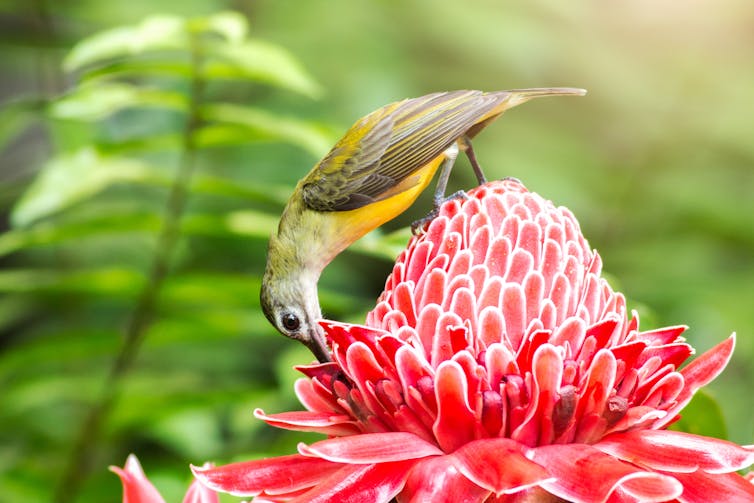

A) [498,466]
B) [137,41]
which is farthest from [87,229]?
[498,466]

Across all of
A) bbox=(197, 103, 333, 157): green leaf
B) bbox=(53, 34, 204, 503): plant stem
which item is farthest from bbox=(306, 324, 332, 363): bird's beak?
bbox=(53, 34, 204, 503): plant stem

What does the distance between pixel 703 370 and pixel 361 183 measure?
1.02 meters

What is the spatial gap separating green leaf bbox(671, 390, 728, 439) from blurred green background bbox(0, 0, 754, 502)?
3.06 ft

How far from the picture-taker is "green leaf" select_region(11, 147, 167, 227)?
2.09 m

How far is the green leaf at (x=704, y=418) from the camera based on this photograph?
137 cm

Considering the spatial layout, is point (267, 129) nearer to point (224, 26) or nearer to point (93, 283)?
point (224, 26)

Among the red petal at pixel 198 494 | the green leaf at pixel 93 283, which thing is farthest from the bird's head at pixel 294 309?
the green leaf at pixel 93 283

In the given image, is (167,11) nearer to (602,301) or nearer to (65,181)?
(65,181)

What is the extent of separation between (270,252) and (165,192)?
182 centimetres

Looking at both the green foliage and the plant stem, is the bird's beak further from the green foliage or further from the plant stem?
the plant stem

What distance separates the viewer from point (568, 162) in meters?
3.53

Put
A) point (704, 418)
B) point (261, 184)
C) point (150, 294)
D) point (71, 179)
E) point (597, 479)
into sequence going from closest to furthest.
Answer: point (597, 479), point (704, 418), point (71, 179), point (150, 294), point (261, 184)

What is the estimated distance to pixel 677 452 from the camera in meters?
0.99

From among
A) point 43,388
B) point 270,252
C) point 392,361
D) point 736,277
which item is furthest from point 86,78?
point 736,277
